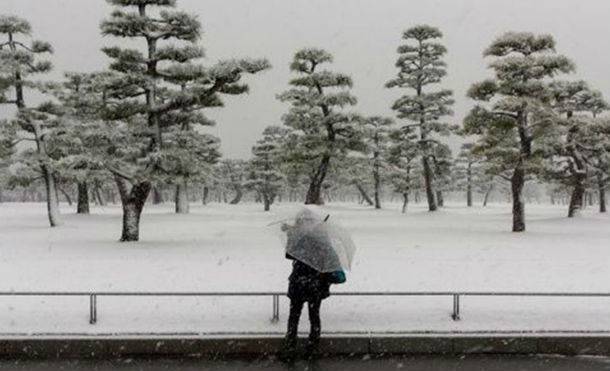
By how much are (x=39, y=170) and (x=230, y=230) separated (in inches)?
497

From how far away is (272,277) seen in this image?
14.2m

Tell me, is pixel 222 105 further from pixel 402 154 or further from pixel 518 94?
pixel 402 154

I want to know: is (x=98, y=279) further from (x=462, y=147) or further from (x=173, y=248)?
(x=462, y=147)

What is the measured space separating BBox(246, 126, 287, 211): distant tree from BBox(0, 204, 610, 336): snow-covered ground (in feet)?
96.6

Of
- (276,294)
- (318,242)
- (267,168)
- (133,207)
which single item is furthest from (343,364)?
(267,168)

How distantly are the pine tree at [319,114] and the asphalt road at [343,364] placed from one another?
88.2 feet

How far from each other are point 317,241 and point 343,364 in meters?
1.34

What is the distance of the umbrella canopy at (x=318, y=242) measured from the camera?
743 cm

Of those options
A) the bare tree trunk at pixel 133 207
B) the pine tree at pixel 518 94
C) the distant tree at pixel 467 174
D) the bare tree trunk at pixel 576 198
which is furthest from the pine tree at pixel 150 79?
the distant tree at pixel 467 174

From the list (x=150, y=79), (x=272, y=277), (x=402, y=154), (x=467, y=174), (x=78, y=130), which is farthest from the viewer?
(x=467, y=174)

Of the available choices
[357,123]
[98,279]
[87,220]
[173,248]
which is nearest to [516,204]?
[357,123]

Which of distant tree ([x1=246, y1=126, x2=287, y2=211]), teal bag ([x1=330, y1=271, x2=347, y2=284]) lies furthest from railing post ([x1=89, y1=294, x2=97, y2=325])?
distant tree ([x1=246, y1=126, x2=287, y2=211])

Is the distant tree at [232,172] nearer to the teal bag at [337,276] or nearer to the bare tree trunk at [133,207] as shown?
the bare tree trunk at [133,207]

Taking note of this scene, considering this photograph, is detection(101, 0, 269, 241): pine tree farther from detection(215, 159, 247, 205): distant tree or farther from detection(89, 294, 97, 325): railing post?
A: detection(215, 159, 247, 205): distant tree
